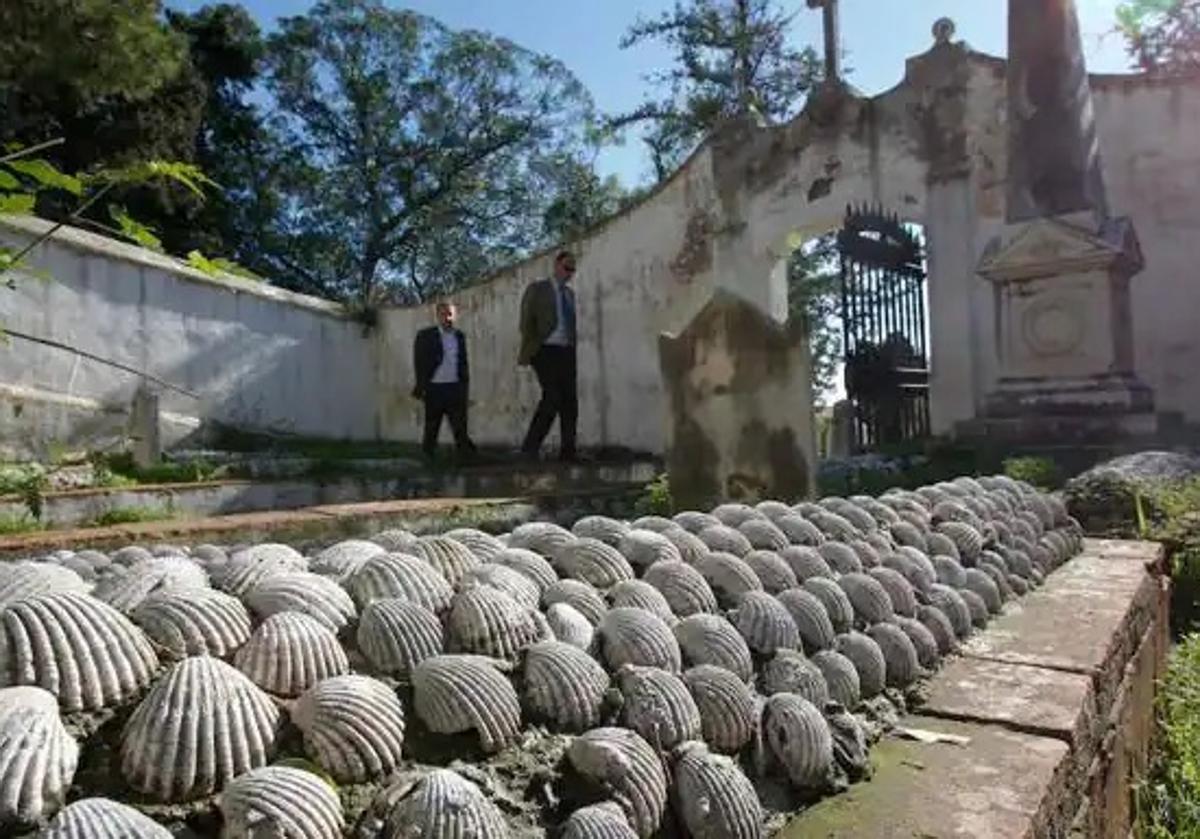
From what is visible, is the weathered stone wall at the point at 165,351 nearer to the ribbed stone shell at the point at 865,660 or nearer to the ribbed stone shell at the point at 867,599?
the ribbed stone shell at the point at 867,599

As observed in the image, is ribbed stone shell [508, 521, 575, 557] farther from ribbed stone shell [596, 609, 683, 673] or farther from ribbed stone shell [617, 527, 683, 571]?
ribbed stone shell [596, 609, 683, 673]

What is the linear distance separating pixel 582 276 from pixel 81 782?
10049 millimetres

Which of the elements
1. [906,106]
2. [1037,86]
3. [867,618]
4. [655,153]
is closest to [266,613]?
[867,618]

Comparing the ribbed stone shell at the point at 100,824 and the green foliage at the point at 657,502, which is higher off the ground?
the green foliage at the point at 657,502

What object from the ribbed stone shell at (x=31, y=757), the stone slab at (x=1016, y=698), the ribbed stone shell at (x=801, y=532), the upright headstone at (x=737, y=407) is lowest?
the stone slab at (x=1016, y=698)

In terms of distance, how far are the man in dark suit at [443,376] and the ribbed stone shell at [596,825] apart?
261 inches

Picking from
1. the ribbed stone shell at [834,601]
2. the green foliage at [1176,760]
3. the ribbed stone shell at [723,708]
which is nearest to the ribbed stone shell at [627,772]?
the ribbed stone shell at [723,708]

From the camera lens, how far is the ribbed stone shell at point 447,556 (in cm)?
153

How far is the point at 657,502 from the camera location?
5.04 meters

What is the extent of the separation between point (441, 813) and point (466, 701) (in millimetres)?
211

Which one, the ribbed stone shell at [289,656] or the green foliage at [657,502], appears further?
the green foliage at [657,502]

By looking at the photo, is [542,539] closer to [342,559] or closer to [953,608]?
[342,559]

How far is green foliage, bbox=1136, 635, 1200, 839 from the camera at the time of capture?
239 cm

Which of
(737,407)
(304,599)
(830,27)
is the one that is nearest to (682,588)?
(304,599)
